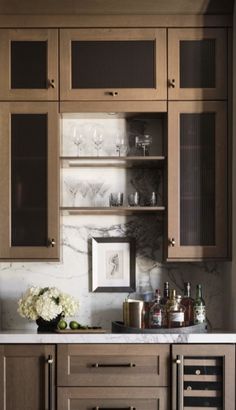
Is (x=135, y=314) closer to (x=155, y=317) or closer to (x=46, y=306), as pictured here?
(x=155, y=317)

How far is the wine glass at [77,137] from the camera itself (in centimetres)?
405

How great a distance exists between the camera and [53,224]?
3.86 metres

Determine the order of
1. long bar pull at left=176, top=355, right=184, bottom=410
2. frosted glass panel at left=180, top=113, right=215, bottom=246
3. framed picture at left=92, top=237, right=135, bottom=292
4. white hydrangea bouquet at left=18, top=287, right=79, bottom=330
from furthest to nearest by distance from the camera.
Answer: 1. framed picture at left=92, top=237, right=135, bottom=292
2. frosted glass panel at left=180, top=113, right=215, bottom=246
3. white hydrangea bouquet at left=18, top=287, right=79, bottom=330
4. long bar pull at left=176, top=355, right=184, bottom=410

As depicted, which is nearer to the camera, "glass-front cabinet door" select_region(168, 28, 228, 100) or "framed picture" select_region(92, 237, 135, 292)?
"glass-front cabinet door" select_region(168, 28, 228, 100)

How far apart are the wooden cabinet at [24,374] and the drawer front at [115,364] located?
0.10 metres

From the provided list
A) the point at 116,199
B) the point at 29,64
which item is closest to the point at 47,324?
the point at 116,199

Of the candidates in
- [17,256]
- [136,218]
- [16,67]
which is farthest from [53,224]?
[16,67]

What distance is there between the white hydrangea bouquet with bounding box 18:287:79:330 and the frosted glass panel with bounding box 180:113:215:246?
749 mm

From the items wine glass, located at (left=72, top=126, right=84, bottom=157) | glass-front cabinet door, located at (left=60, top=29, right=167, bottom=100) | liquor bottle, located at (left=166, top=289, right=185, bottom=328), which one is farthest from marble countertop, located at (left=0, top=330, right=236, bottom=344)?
glass-front cabinet door, located at (left=60, top=29, right=167, bottom=100)

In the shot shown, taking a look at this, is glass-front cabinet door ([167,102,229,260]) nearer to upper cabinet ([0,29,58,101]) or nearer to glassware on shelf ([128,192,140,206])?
glassware on shelf ([128,192,140,206])

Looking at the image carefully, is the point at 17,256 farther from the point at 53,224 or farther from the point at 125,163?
the point at 125,163

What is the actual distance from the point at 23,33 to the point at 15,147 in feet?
2.13

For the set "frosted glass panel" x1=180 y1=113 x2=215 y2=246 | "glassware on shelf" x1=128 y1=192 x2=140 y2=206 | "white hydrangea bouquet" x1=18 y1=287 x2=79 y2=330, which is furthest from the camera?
"glassware on shelf" x1=128 y1=192 x2=140 y2=206

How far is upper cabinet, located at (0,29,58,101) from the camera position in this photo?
12.7ft
